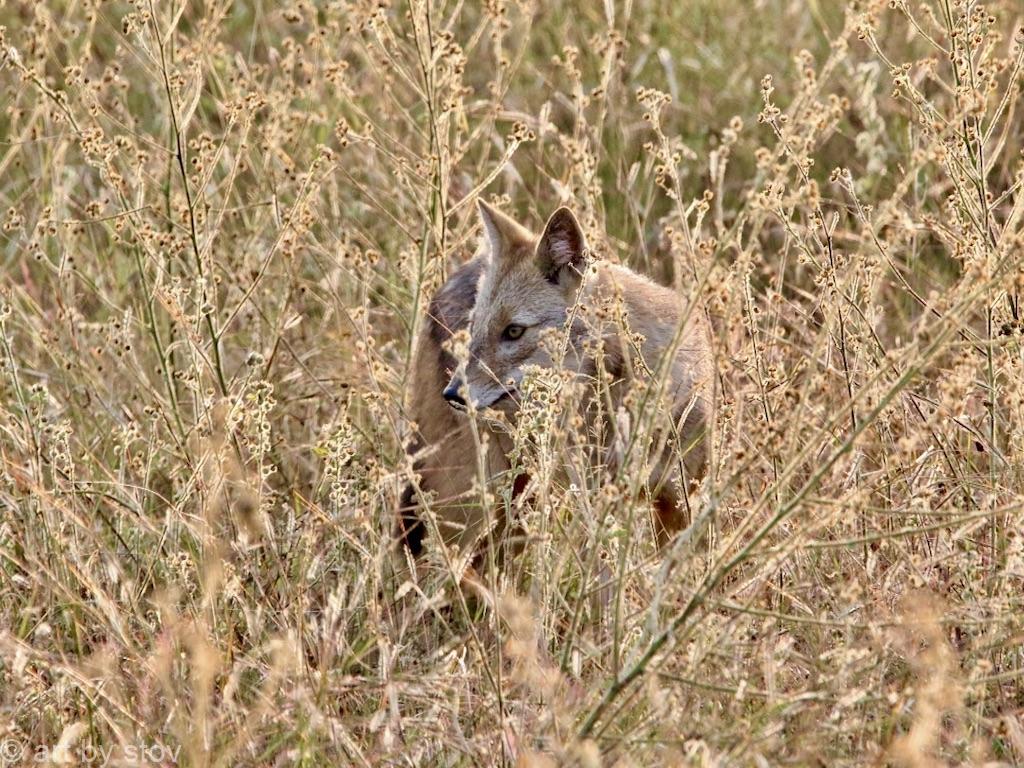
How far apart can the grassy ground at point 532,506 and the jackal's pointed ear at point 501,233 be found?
0.96 ft

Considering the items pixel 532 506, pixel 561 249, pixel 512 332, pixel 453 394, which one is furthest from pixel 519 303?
pixel 532 506

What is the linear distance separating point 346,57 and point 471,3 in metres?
0.77

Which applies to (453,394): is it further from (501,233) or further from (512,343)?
(501,233)

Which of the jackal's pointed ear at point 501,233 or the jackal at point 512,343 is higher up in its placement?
the jackal's pointed ear at point 501,233

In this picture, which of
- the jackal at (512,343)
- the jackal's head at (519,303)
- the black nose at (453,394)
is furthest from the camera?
the jackal's head at (519,303)

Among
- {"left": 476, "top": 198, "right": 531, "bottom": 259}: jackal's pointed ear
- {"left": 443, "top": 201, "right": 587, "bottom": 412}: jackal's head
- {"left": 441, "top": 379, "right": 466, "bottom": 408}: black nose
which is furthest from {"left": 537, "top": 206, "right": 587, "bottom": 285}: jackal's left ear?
{"left": 441, "top": 379, "right": 466, "bottom": 408}: black nose

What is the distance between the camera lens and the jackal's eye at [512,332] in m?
5.07

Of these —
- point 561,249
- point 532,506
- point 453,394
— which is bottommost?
point 532,506

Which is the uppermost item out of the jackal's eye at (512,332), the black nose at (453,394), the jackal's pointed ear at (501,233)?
the jackal's pointed ear at (501,233)

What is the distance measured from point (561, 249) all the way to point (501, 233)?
230 millimetres

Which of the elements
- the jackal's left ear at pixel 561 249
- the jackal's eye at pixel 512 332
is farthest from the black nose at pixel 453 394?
the jackal's left ear at pixel 561 249

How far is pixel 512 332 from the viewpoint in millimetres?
5078

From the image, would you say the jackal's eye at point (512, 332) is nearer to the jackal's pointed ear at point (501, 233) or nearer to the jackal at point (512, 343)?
the jackal at point (512, 343)

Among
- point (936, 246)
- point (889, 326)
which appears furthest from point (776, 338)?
point (936, 246)
